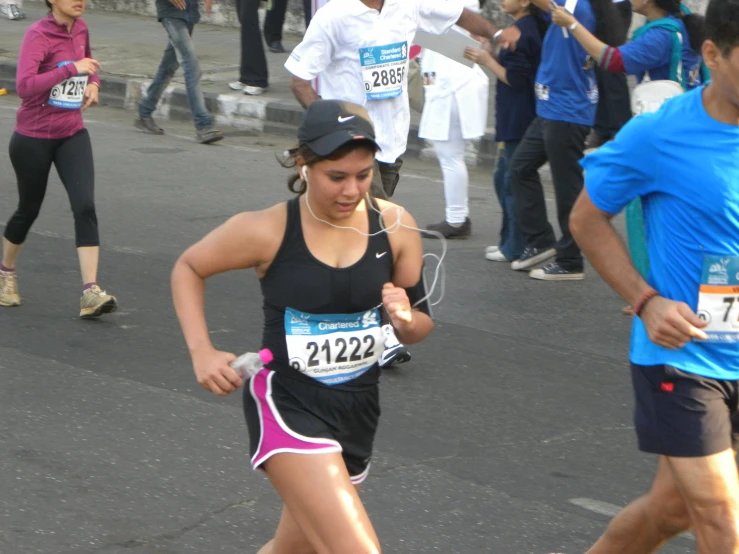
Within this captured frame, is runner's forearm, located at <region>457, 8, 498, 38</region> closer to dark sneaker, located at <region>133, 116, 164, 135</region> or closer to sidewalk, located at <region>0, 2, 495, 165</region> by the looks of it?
sidewalk, located at <region>0, 2, 495, 165</region>

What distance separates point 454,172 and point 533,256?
103 centimetres

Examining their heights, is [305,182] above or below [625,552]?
above

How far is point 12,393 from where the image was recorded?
5469 millimetres

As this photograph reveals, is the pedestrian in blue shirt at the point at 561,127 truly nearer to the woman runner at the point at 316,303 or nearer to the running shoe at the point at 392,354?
the running shoe at the point at 392,354

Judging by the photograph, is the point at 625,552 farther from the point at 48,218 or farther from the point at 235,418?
the point at 48,218

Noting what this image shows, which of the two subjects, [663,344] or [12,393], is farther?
[12,393]

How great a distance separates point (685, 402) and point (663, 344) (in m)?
0.17

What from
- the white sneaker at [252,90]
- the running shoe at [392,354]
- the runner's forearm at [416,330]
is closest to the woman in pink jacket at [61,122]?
the running shoe at [392,354]

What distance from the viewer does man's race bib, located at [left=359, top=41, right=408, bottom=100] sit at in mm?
6438

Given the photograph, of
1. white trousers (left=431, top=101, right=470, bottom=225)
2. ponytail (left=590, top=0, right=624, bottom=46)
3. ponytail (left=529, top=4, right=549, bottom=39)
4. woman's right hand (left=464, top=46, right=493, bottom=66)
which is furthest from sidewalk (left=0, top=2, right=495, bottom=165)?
ponytail (left=590, top=0, right=624, bottom=46)

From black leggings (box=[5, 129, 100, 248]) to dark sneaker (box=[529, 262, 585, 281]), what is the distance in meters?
2.75

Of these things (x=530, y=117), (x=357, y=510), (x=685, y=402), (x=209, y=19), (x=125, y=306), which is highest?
(x=685, y=402)

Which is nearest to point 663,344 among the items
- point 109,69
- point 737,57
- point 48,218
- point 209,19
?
point 737,57

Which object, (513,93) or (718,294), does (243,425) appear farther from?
(513,93)
